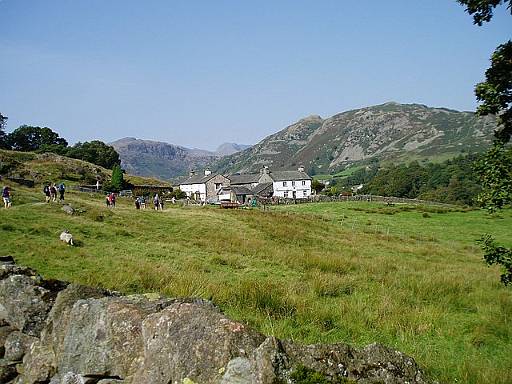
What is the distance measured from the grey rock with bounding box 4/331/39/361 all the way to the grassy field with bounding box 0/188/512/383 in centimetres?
359

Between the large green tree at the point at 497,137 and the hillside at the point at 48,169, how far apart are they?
6892 cm

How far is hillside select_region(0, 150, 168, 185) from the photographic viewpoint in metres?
67.1

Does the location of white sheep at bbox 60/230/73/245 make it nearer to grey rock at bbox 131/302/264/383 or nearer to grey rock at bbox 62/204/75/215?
grey rock at bbox 62/204/75/215

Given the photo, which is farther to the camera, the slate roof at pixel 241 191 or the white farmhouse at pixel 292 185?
the white farmhouse at pixel 292 185

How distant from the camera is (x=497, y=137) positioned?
27.7ft

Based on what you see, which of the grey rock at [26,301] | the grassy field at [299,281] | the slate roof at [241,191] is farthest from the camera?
the slate roof at [241,191]

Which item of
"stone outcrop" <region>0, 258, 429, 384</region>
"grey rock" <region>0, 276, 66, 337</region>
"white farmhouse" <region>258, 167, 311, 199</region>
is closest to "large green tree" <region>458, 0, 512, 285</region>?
"stone outcrop" <region>0, 258, 429, 384</region>

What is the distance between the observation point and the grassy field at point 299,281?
7500mm

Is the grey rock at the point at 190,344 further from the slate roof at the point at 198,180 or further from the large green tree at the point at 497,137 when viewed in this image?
the slate roof at the point at 198,180

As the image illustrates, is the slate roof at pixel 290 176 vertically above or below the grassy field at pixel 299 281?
above

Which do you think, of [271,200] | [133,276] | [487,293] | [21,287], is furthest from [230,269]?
[271,200]

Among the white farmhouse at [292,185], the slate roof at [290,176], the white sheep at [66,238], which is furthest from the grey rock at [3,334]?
the slate roof at [290,176]

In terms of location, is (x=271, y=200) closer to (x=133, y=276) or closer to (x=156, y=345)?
(x=133, y=276)

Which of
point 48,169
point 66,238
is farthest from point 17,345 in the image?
point 48,169
